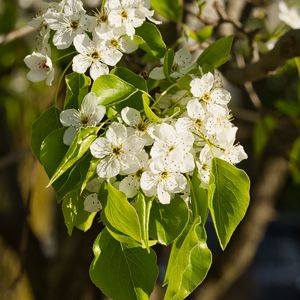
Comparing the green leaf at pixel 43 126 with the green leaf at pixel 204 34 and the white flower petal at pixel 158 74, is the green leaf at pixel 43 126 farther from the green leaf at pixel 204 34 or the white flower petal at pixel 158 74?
the green leaf at pixel 204 34

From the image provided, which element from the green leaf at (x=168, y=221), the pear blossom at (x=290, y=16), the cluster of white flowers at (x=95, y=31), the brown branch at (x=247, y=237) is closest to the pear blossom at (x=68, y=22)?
the cluster of white flowers at (x=95, y=31)

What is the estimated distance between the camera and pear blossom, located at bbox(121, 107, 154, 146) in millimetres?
698

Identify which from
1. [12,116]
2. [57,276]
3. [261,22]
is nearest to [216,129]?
[261,22]

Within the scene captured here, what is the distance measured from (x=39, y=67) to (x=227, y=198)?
27 cm

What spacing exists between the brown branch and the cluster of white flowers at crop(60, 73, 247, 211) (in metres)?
1.13

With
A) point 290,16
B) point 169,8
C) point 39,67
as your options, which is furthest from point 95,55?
point 290,16

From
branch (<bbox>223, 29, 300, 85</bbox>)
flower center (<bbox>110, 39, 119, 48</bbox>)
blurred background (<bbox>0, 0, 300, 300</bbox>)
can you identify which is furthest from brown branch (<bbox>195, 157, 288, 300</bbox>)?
flower center (<bbox>110, 39, 119, 48</bbox>)

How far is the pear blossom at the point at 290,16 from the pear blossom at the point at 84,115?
0.55m

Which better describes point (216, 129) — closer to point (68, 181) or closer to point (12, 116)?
point (68, 181)

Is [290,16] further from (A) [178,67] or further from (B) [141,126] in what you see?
(B) [141,126]

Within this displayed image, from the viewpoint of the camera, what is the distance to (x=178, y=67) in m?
0.84

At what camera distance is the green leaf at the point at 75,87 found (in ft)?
2.43

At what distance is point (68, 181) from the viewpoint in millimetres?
715

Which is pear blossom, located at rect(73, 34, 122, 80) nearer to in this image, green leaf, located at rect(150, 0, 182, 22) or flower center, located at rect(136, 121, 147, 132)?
flower center, located at rect(136, 121, 147, 132)
